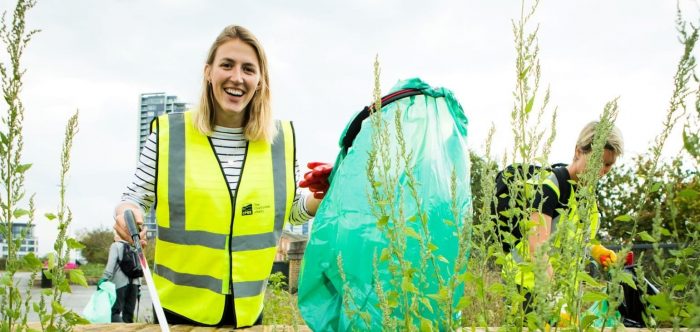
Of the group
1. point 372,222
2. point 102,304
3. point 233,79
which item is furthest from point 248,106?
point 102,304

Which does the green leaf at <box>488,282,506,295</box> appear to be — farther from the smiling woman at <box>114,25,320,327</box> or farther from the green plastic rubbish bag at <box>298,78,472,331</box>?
the smiling woman at <box>114,25,320,327</box>

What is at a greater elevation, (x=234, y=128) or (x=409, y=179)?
(x=234, y=128)

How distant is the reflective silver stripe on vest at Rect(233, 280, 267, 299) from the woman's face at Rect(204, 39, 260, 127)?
2.67 ft

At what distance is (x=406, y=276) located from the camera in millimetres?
1490

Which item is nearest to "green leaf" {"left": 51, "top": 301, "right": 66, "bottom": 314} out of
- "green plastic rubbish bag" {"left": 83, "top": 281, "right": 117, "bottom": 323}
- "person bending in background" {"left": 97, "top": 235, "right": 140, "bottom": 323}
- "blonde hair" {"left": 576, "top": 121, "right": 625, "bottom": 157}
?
"blonde hair" {"left": 576, "top": 121, "right": 625, "bottom": 157}

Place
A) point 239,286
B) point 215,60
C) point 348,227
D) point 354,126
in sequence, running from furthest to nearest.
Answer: point 215,60 → point 239,286 → point 354,126 → point 348,227

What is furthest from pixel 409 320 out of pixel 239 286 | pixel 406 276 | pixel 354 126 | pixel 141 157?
pixel 141 157

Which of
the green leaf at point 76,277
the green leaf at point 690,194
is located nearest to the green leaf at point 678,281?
the green leaf at point 690,194

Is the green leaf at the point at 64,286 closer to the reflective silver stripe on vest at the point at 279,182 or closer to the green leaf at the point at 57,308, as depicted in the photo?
the green leaf at the point at 57,308

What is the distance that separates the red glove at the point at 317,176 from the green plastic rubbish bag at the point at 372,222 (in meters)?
0.44

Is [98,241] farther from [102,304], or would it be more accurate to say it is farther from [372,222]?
[372,222]

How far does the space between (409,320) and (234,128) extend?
1.90m

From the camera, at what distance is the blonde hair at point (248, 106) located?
308cm

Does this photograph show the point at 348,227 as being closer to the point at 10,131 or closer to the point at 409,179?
the point at 409,179
